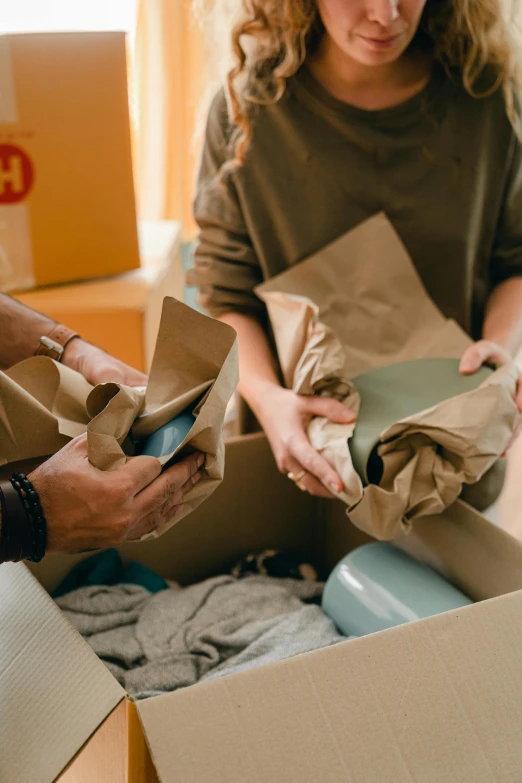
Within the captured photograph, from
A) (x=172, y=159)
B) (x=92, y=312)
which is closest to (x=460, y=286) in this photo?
(x=92, y=312)

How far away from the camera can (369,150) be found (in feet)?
3.16

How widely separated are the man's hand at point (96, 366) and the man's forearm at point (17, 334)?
3 cm

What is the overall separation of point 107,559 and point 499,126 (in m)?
0.69

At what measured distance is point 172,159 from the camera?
1.99m

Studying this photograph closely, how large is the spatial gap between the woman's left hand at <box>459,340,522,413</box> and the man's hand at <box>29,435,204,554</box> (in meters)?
0.38

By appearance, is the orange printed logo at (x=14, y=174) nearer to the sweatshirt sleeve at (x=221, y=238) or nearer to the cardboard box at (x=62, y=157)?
the cardboard box at (x=62, y=157)

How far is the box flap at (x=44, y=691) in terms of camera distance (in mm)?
476

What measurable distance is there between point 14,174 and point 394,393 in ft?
2.12

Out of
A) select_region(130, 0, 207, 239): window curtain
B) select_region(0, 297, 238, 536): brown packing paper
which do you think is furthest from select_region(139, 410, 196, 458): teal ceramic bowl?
select_region(130, 0, 207, 239): window curtain

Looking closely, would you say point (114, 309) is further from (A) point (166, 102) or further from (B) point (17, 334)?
(A) point (166, 102)

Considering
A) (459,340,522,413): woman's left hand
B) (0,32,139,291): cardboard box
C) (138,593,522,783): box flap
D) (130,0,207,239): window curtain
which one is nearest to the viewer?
(138,593,522,783): box flap

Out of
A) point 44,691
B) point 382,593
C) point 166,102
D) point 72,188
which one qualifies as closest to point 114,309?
point 72,188

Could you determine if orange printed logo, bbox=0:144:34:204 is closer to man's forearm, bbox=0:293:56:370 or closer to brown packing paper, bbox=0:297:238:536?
man's forearm, bbox=0:293:56:370

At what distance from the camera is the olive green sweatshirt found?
96 cm
